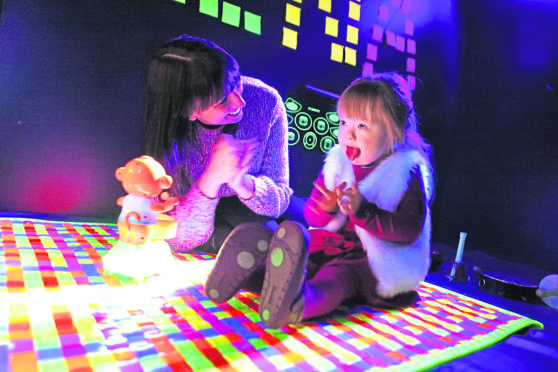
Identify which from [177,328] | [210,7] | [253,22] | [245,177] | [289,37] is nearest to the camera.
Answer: [177,328]

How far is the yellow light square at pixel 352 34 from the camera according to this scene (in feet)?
6.17

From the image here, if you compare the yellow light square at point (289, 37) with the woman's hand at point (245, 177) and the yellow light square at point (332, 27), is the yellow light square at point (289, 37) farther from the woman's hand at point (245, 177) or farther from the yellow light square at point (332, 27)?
the woman's hand at point (245, 177)

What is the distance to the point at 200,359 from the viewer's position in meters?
0.55

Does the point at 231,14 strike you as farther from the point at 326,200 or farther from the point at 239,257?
the point at 239,257

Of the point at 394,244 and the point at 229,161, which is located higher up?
the point at 229,161

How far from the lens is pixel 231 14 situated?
1548mm

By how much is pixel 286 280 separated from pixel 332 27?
1.55 metres

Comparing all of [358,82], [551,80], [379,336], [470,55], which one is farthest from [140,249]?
[470,55]

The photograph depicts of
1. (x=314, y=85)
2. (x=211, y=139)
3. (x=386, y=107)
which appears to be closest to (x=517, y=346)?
(x=386, y=107)

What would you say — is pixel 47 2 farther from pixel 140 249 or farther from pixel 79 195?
pixel 140 249

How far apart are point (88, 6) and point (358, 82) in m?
1.05

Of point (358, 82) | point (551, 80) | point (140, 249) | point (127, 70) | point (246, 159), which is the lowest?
point (140, 249)

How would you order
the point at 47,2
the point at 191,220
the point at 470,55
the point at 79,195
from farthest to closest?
1. the point at 470,55
2. the point at 79,195
3. the point at 47,2
4. the point at 191,220

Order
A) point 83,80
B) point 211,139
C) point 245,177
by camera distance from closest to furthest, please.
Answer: point 245,177 < point 211,139 < point 83,80
